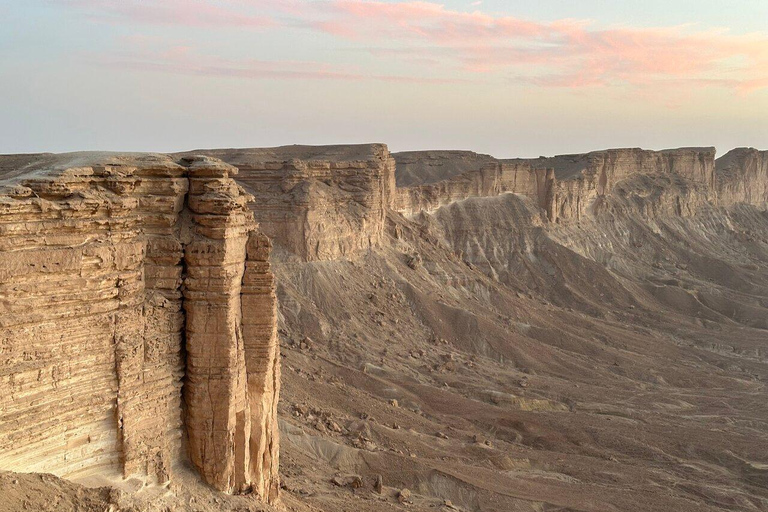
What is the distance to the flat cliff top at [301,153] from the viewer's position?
45094 mm

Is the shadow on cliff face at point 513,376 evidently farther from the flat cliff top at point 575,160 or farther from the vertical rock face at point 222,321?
the flat cliff top at point 575,160

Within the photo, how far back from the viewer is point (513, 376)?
4094cm

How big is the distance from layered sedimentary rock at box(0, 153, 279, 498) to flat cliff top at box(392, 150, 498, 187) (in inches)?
2247

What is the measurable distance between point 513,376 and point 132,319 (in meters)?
29.7

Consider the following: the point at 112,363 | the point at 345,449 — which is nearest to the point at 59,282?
the point at 112,363

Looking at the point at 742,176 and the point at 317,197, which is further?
the point at 742,176

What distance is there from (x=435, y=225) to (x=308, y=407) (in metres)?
31.7

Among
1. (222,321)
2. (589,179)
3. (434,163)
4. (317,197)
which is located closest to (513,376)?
(317,197)

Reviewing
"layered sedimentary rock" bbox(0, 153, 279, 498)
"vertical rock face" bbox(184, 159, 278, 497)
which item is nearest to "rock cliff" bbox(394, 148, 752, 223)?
"vertical rock face" bbox(184, 159, 278, 497)

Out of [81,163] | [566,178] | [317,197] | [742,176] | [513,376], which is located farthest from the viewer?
[742,176]

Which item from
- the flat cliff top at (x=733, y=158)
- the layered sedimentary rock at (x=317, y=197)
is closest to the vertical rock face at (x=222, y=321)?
the layered sedimentary rock at (x=317, y=197)

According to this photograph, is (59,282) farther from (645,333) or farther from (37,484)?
(645,333)

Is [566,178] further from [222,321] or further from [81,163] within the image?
[81,163]

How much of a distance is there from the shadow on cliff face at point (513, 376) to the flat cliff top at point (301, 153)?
15.6ft
